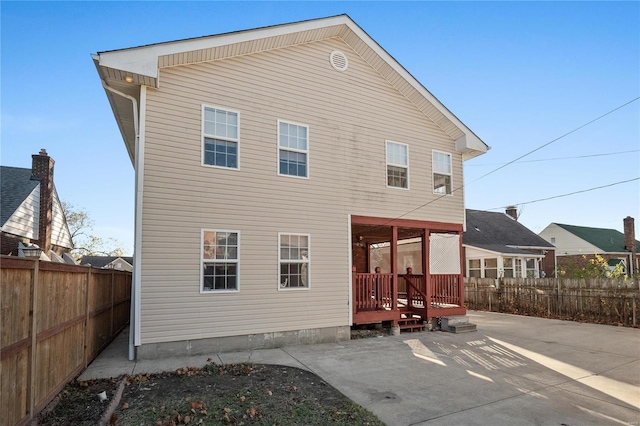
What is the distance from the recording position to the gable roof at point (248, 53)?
730 cm

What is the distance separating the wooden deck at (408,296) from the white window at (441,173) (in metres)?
2.74

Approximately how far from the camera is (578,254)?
3108 centimetres

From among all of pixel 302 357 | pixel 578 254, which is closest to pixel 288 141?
pixel 302 357

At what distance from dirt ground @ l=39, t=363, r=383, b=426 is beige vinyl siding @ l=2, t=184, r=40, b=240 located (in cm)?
1307

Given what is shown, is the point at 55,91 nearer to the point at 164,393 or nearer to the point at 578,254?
the point at 164,393

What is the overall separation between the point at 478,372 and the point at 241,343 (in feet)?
15.7

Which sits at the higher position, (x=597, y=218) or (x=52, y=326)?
(x=597, y=218)

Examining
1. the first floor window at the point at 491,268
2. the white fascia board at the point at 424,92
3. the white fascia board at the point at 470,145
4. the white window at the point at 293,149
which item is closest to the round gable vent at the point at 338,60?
the white fascia board at the point at 424,92

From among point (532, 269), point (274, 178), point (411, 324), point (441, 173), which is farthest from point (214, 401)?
point (532, 269)

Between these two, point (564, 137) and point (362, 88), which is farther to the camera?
point (362, 88)

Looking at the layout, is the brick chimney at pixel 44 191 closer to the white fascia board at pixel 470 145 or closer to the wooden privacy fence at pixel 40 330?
the wooden privacy fence at pixel 40 330

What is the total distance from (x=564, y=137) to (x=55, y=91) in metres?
13.8

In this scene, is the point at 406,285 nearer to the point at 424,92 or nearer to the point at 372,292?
the point at 372,292

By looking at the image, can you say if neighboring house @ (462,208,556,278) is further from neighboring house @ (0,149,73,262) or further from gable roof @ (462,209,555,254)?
neighboring house @ (0,149,73,262)
